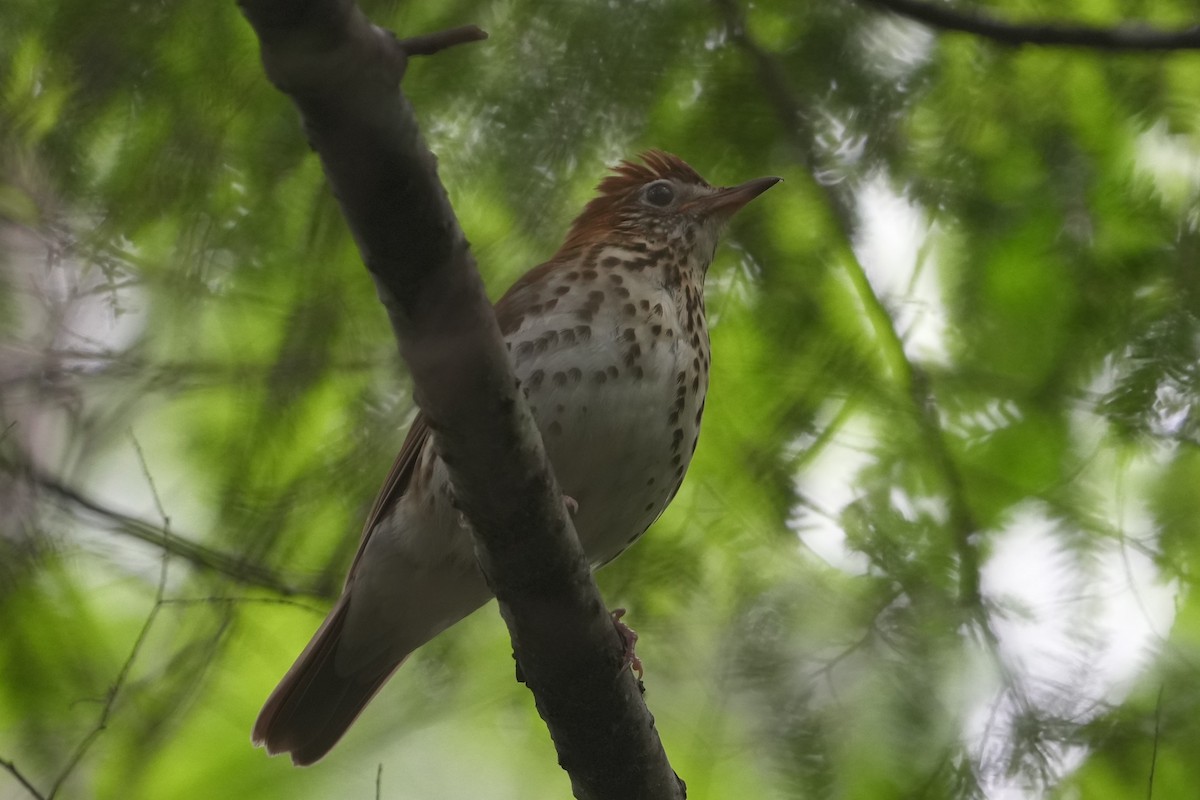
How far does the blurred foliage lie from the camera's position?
3.32 meters

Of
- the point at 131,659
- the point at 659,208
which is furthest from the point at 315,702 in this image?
the point at 659,208

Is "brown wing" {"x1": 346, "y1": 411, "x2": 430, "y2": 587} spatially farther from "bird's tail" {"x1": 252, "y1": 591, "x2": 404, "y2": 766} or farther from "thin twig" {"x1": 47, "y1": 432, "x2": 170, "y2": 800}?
"thin twig" {"x1": 47, "y1": 432, "x2": 170, "y2": 800}

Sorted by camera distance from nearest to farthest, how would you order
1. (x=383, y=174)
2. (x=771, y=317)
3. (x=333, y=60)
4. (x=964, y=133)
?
(x=333, y=60) → (x=383, y=174) → (x=964, y=133) → (x=771, y=317)

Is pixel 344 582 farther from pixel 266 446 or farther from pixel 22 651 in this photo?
pixel 22 651

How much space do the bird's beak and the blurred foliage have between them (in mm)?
103

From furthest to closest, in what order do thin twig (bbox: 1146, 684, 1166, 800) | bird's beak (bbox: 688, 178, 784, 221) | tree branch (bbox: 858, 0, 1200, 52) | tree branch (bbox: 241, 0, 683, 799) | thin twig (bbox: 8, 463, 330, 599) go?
thin twig (bbox: 8, 463, 330, 599)
bird's beak (bbox: 688, 178, 784, 221)
thin twig (bbox: 1146, 684, 1166, 800)
tree branch (bbox: 858, 0, 1200, 52)
tree branch (bbox: 241, 0, 683, 799)

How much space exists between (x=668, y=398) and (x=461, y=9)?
1097 millimetres

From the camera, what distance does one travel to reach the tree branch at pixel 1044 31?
311cm

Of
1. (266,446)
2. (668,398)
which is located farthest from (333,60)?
(266,446)

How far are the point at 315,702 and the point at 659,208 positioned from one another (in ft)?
5.53

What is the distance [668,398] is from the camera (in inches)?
125

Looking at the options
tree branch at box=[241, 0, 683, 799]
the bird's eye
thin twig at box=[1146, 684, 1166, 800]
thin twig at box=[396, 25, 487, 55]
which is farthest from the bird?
thin twig at box=[1146, 684, 1166, 800]

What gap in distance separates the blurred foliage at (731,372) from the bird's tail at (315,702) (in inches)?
9.6

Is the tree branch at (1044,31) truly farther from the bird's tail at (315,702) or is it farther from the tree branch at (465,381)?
the bird's tail at (315,702)
